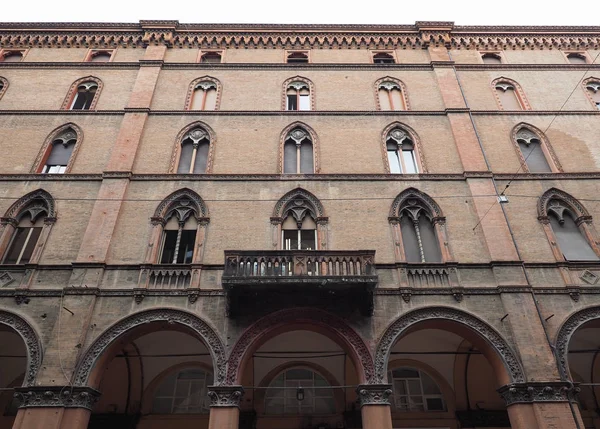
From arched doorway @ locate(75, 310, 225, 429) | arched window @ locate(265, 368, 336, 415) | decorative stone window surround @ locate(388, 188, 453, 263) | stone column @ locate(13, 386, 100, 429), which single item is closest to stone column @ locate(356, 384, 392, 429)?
arched window @ locate(265, 368, 336, 415)

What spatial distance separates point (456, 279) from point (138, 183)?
34.1 ft

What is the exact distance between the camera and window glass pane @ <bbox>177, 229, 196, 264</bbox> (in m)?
12.2

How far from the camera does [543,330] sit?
10617 mm

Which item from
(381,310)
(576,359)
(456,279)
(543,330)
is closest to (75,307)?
(381,310)

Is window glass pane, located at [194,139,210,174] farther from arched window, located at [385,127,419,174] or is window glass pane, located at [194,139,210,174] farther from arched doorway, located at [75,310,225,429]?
arched window, located at [385,127,419,174]

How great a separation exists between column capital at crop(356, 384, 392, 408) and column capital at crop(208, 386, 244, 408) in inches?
119

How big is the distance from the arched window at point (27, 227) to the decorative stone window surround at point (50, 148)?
1170 millimetres

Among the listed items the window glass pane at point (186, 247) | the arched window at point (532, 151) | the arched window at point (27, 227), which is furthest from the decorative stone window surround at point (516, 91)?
the arched window at point (27, 227)

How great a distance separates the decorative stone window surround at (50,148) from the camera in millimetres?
13836

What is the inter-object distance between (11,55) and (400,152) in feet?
55.9

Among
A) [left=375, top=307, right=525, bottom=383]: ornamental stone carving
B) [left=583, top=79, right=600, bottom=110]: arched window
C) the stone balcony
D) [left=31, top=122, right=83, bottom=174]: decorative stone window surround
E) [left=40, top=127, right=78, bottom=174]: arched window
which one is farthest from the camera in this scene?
[left=583, top=79, right=600, bottom=110]: arched window

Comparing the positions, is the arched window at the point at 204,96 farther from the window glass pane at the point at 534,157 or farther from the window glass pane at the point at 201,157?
the window glass pane at the point at 534,157

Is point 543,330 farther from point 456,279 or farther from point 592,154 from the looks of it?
point 592,154

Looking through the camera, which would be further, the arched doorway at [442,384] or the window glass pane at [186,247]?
the arched doorway at [442,384]
